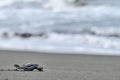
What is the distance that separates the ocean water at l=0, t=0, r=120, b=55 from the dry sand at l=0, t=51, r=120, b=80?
0.91 m

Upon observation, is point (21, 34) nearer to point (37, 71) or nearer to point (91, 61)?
point (91, 61)

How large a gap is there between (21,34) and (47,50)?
2.37 m

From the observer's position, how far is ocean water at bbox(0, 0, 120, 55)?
13.4 m

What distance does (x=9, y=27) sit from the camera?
15414 millimetres

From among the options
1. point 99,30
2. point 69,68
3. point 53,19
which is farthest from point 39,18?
point 69,68

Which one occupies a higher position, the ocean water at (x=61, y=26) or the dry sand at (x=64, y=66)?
the ocean water at (x=61, y=26)

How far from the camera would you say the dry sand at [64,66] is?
825 cm

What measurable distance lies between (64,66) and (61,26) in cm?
530

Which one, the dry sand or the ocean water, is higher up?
the ocean water

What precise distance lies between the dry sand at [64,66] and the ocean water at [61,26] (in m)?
0.91

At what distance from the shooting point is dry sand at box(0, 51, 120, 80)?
825cm

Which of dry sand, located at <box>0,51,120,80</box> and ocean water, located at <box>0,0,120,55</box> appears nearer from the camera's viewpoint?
dry sand, located at <box>0,51,120,80</box>

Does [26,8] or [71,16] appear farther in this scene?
[26,8]

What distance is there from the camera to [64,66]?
399 inches
